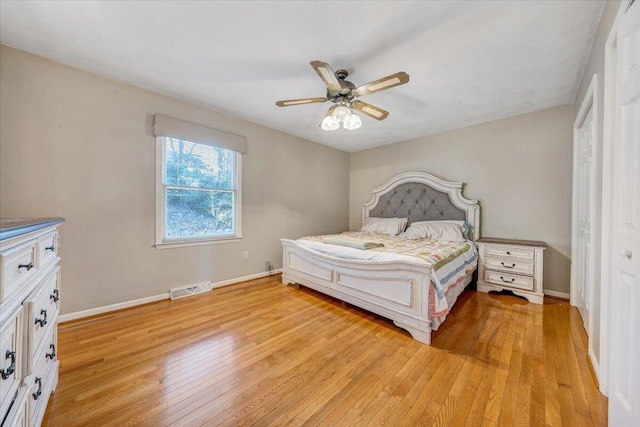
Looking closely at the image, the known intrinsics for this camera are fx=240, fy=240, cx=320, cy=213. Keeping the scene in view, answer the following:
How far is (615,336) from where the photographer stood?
1.13 meters

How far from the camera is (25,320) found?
3.05 ft

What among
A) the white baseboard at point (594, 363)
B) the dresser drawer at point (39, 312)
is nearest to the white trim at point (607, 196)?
the white baseboard at point (594, 363)

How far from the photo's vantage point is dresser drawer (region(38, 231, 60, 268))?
3.58ft

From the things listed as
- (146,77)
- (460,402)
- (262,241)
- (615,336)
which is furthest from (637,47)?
(262,241)

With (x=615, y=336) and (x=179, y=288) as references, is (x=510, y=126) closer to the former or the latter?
(x=615, y=336)

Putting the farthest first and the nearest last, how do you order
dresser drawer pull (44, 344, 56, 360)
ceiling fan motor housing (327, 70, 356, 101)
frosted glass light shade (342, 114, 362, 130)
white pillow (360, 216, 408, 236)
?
white pillow (360, 216, 408, 236), frosted glass light shade (342, 114, 362, 130), ceiling fan motor housing (327, 70, 356, 101), dresser drawer pull (44, 344, 56, 360)

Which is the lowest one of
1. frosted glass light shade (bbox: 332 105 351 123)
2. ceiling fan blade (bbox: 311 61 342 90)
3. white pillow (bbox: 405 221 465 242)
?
white pillow (bbox: 405 221 465 242)

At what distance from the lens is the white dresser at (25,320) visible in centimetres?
76

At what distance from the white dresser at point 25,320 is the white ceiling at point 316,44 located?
152cm

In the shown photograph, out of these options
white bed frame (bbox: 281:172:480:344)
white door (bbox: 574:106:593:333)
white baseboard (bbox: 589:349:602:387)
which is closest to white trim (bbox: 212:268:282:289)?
white bed frame (bbox: 281:172:480:344)

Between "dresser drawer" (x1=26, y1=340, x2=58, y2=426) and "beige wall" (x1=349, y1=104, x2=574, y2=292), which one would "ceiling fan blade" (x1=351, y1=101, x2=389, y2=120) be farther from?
"dresser drawer" (x1=26, y1=340, x2=58, y2=426)

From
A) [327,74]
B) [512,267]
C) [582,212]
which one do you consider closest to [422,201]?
[512,267]

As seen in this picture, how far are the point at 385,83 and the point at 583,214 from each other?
239cm

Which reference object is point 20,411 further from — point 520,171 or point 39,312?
point 520,171
